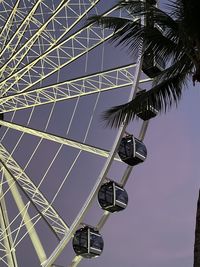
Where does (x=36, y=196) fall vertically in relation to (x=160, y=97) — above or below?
below

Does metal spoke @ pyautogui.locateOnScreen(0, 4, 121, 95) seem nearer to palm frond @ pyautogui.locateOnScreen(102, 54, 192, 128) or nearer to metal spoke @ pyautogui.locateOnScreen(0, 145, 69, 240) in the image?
metal spoke @ pyautogui.locateOnScreen(0, 145, 69, 240)

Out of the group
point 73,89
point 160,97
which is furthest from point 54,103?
point 160,97

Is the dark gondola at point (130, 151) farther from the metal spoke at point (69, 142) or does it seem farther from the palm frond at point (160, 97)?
the palm frond at point (160, 97)

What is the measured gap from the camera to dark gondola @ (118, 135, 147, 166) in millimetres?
19625

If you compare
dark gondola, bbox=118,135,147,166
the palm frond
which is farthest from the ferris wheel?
the palm frond

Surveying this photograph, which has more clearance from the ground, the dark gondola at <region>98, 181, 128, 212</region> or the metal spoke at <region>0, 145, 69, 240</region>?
the dark gondola at <region>98, 181, 128, 212</region>

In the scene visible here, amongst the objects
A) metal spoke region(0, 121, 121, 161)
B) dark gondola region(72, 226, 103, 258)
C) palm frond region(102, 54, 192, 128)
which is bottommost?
dark gondola region(72, 226, 103, 258)

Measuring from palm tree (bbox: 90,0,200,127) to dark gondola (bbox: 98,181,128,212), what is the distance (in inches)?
242

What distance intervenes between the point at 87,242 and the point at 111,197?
147 centimetres

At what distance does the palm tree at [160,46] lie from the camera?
12234 millimetres

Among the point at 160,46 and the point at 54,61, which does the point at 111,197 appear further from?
the point at 54,61

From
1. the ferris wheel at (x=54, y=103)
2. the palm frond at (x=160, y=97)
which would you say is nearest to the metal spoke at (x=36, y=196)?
the ferris wheel at (x=54, y=103)

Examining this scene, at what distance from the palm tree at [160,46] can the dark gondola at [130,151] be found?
6562mm

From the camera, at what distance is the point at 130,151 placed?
19.7 meters
